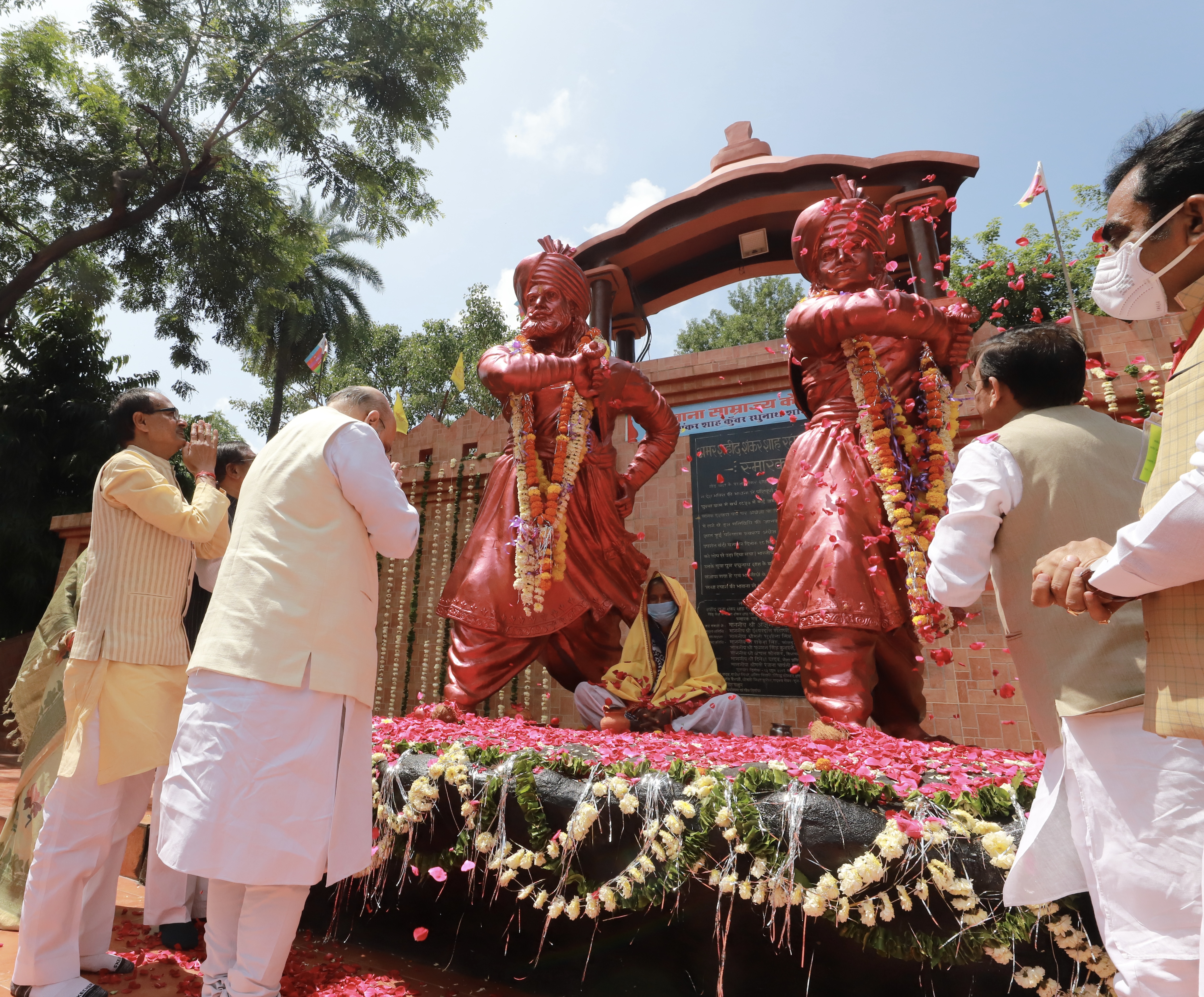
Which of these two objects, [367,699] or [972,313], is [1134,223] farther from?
[972,313]

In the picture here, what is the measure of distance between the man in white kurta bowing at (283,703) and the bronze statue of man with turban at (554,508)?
6.07ft

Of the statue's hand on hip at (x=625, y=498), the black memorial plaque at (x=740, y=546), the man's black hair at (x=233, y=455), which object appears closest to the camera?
the man's black hair at (x=233, y=455)

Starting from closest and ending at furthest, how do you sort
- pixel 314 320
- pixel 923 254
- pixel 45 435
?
pixel 923 254
pixel 45 435
pixel 314 320

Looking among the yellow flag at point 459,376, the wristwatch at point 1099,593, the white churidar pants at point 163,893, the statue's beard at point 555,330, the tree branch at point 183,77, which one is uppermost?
the tree branch at point 183,77

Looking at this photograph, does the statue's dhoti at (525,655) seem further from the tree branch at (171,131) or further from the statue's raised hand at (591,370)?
the tree branch at (171,131)

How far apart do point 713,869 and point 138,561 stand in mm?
2209

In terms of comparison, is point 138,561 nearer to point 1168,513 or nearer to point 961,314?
point 1168,513

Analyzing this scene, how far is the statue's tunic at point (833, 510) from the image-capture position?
327 centimetres

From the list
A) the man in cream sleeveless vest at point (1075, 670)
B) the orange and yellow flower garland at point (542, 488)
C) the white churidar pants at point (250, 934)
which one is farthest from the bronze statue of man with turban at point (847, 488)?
the white churidar pants at point (250, 934)

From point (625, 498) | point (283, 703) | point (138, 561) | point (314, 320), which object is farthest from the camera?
point (314, 320)

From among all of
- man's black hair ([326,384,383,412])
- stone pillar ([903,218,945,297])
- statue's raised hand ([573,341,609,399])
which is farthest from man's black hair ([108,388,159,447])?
stone pillar ([903,218,945,297])

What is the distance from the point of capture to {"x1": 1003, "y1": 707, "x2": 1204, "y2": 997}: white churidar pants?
1315mm

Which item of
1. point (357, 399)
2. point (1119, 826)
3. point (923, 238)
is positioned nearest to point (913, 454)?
point (1119, 826)

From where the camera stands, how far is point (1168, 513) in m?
1.11
